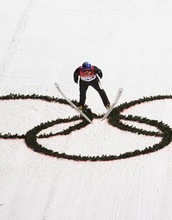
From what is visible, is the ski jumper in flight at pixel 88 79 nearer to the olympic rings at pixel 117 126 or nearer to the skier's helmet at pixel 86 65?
the skier's helmet at pixel 86 65

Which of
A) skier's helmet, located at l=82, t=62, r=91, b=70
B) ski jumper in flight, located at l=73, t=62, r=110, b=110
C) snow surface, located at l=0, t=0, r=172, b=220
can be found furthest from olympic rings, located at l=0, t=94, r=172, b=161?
skier's helmet, located at l=82, t=62, r=91, b=70

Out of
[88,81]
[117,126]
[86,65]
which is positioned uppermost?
[86,65]

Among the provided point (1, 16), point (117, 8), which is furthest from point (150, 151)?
point (1, 16)

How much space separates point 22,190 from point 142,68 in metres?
3.66

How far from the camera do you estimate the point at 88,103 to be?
9906 millimetres

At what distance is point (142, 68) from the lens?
10.8 meters

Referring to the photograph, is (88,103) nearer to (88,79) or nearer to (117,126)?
(88,79)

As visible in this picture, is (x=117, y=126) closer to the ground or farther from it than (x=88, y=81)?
closer to the ground

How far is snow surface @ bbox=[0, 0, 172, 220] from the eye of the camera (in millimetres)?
8211

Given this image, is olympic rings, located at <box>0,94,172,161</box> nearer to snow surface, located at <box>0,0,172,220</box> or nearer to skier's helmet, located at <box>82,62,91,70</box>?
snow surface, located at <box>0,0,172,220</box>

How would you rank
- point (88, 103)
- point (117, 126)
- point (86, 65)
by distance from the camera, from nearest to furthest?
point (86, 65) < point (117, 126) < point (88, 103)

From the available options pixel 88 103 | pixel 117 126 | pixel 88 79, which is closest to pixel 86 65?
pixel 88 79

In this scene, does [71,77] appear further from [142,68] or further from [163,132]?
[163,132]

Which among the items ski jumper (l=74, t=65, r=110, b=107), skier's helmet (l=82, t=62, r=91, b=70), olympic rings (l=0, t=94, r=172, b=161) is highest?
skier's helmet (l=82, t=62, r=91, b=70)
